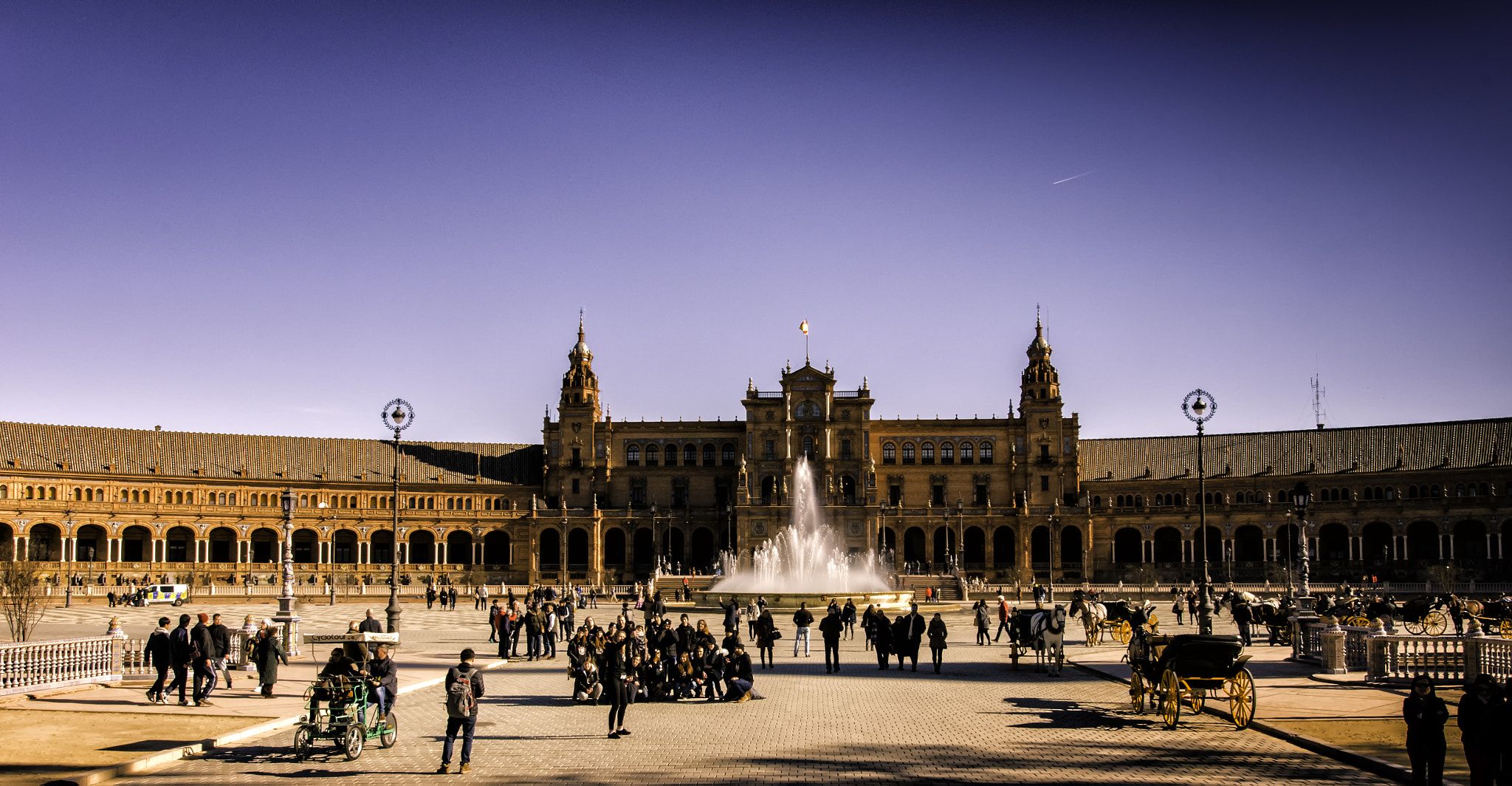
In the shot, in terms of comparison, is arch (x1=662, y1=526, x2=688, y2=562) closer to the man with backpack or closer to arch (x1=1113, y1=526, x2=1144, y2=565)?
arch (x1=1113, y1=526, x2=1144, y2=565)

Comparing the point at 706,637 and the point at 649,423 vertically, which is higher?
the point at 649,423

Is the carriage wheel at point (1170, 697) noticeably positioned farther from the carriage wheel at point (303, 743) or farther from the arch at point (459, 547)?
the arch at point (459, 547)

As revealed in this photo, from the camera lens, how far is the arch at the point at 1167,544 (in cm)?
10838

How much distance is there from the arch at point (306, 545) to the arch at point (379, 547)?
4236 mm

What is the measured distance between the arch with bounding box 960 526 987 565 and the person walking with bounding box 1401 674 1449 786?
93.1 metres

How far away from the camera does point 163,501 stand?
97625mm

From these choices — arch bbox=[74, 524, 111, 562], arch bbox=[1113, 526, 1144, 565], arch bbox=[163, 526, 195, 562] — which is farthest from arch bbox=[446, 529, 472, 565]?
arch bbox=[1113, 526, 1144, 565]

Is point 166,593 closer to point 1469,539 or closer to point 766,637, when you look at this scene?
point 766,637

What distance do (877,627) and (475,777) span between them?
1650 cm

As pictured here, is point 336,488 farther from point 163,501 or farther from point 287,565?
point 287,565

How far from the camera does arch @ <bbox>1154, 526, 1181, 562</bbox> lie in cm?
10838

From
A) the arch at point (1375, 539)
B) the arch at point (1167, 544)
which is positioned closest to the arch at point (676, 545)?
the arch at point (1167, 544)

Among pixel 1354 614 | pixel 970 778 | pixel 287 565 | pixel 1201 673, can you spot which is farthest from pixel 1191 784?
pixel 287 565

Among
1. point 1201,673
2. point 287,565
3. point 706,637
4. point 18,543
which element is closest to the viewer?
point 1201,673
